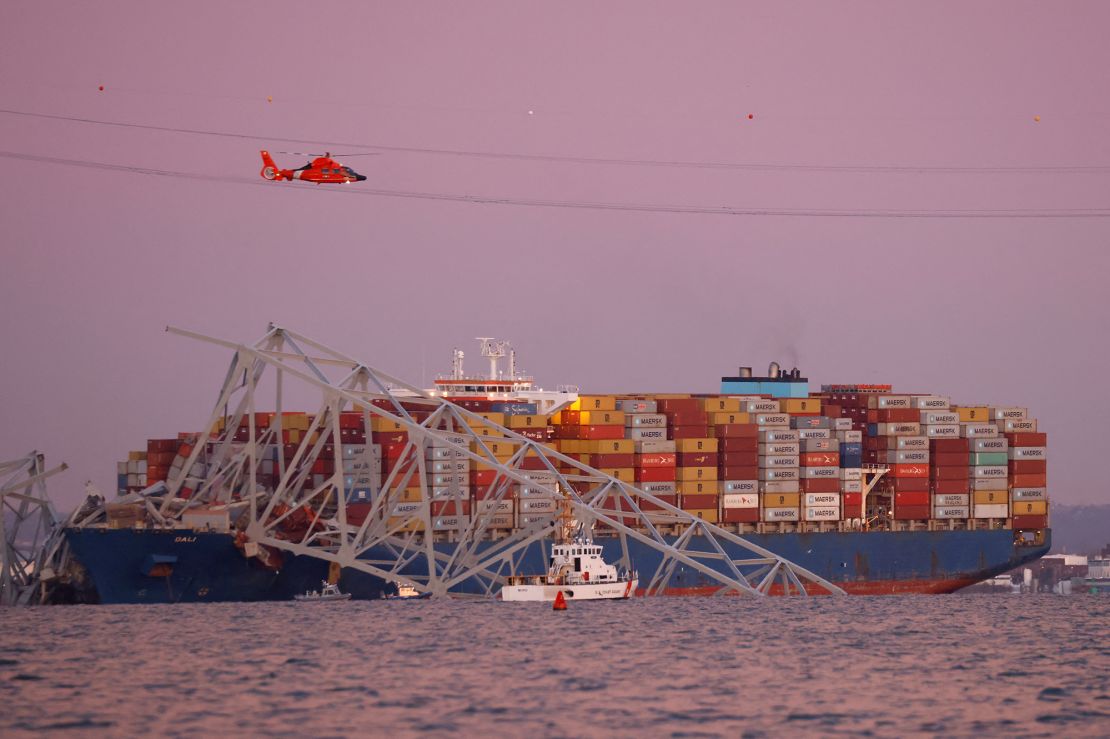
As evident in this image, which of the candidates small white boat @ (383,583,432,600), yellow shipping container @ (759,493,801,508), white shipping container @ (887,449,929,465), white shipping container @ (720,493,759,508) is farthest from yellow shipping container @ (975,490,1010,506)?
small white boat @ (383,583,432,600)

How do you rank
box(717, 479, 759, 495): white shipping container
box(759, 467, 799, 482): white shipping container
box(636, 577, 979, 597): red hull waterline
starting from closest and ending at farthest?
box(636, 577, 979, 597): red hull waterline, box(717, 479, 759, 495): white shipping container, box(759, 467, 799, 482): white shipping container

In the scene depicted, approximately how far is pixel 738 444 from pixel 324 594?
3211cm

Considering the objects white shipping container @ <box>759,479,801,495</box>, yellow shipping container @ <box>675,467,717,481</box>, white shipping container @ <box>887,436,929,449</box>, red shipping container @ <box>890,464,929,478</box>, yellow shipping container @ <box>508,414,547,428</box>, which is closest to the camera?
yellow shipping container @ <box>508,414,547,428</box>

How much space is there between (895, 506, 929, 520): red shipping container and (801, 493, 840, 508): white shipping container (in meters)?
4.32

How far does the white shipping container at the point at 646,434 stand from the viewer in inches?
4373

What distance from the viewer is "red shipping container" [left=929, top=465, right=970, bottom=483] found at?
117250 millimetres

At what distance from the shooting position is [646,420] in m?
111

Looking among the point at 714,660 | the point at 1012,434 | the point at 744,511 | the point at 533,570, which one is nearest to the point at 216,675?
the point at 714,660

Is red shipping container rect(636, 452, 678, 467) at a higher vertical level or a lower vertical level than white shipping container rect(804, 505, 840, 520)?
higher

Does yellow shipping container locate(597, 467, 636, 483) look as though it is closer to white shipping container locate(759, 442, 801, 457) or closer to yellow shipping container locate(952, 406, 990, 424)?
white shipping container locate(759, 442, 801, 457)

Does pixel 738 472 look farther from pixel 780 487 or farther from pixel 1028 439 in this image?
pixel 1028 439

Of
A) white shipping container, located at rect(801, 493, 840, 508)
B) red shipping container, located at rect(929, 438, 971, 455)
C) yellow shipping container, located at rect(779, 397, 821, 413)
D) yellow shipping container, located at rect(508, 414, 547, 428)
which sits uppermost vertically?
yellow shipping container, located at rect(779, 397, 821, 413)

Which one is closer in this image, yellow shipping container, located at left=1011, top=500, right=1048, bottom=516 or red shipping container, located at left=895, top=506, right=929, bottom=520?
red shipping container, located at left=895, top=506, right=929, bottom=520

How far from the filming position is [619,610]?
278ft
